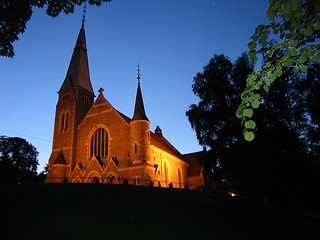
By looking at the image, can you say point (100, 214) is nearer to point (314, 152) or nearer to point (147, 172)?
point (147, 172)

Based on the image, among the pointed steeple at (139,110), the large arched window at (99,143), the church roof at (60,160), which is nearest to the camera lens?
the pointed steeple at (139,110)

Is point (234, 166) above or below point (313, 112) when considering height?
below

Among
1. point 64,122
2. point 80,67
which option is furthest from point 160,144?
point 80,67

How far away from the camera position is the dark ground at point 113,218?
1205cm

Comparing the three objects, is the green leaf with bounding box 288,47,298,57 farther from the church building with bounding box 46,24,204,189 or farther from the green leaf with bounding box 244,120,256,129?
the church building with bounding box 46,24,204,189

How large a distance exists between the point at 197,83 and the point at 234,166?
9.39m

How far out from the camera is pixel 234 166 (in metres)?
24.7

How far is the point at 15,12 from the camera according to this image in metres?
9.55

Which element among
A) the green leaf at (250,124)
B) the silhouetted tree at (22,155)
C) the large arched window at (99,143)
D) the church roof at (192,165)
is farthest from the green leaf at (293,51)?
the silhouetted tree at (22,155)

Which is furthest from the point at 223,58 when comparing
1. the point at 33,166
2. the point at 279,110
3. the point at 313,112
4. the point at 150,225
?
the point at 33,166

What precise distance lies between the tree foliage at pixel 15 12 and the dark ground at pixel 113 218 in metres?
7.77

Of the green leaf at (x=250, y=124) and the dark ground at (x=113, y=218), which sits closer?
the green leaf at (x=250, y=124)

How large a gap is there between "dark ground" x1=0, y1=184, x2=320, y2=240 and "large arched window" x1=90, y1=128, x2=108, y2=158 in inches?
541

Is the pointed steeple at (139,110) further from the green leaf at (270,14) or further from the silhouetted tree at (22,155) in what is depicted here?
the green leaf at (270,14)
